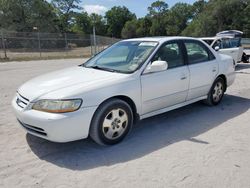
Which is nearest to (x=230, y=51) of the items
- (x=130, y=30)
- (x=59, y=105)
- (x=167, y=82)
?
(x=167, y=82)

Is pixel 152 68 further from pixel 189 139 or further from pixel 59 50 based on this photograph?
pixel 59 50

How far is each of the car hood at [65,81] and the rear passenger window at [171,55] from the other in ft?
2.97

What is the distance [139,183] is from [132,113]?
1.40m

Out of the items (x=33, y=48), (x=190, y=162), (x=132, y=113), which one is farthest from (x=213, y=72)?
(x=33, y=48)

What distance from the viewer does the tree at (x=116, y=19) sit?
93.1m

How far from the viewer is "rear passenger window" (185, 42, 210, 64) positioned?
5309mm

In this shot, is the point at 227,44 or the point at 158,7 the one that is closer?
the point at 227,44

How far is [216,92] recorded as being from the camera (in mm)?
6031

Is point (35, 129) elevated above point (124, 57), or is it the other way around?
point (124, 57)

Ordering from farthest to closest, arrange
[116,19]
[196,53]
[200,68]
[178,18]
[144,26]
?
[116,19], [144,26], [178,18], [196,53], [200,68]

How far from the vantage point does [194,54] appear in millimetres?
5434

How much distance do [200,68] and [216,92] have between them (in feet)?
3.15

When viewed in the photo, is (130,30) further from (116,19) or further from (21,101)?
(21,101)

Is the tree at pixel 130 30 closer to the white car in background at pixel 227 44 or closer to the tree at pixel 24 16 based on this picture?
the tree at pixel 24 16
